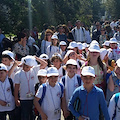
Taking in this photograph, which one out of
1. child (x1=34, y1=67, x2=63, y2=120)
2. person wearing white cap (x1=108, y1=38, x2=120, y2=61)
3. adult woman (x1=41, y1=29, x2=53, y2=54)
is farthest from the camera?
adult woman (x1=41, y1=29, x2=53, y2=54)

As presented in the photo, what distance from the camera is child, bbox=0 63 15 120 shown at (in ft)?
12.9

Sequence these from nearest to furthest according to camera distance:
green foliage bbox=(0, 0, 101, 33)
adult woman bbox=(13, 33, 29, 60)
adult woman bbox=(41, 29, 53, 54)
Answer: adult woman bbox=(13, 33, 29, 60)
adult woman bbox=(41, 29, 53, 54)
green foliage bbox=(0, 0, 101, 33)

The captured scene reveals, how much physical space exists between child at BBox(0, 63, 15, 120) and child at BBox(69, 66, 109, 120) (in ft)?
4.34

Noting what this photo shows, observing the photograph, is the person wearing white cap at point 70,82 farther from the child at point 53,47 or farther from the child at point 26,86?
the child at point 53,47

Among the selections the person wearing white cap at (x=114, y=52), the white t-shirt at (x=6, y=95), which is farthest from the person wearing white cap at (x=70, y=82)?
the person wearing white cap at (x=114, y=52)

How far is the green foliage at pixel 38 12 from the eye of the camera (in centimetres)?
1046

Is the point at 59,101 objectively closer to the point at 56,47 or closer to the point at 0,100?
the point at 0,100

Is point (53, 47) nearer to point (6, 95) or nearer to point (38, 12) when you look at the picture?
point (6, 95)

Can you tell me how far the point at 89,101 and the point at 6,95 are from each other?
5.28ft

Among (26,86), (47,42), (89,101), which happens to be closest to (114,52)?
(47,42)

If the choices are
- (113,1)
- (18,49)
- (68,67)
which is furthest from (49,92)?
(113,1)

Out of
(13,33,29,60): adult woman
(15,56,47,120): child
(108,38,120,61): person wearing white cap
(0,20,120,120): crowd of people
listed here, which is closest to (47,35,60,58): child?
(13,33,29,60): adult woman

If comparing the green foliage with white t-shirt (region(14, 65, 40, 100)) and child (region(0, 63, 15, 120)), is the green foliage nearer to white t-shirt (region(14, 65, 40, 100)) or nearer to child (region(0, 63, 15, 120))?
white t-shirt (region(14, 65, 40, 100))

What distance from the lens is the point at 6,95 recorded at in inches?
157
